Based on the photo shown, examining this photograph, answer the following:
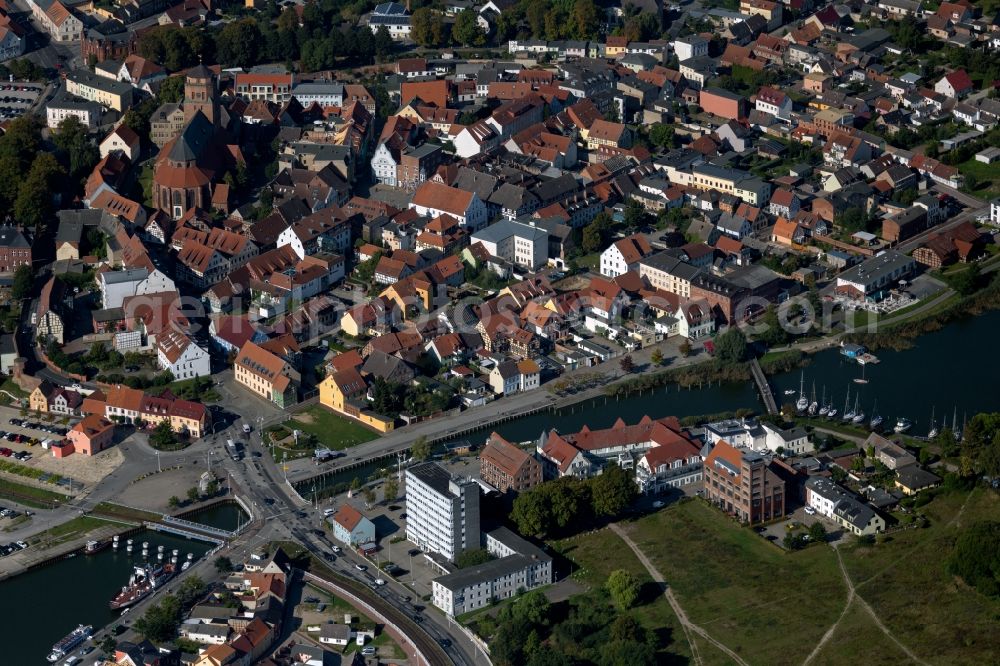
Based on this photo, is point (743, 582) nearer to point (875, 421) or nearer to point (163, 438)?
point (875, 421)

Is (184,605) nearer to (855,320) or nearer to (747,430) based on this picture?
(747,430)

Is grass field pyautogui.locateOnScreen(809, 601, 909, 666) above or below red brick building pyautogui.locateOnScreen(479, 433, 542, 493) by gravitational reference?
below

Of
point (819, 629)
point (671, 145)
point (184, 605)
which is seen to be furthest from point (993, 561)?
point (671, 145)

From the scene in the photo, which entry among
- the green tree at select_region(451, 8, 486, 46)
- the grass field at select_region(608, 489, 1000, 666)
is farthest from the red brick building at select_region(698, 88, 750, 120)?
the grass field at select_region(608, 489, 1000, 666)

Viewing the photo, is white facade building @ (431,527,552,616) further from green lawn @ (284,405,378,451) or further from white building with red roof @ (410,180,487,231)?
white building with red roof @ (410,180,487,231)

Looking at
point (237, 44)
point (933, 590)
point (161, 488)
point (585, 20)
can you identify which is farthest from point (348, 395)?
point (585, 20)

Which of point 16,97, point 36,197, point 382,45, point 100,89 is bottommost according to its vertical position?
point 36,197
